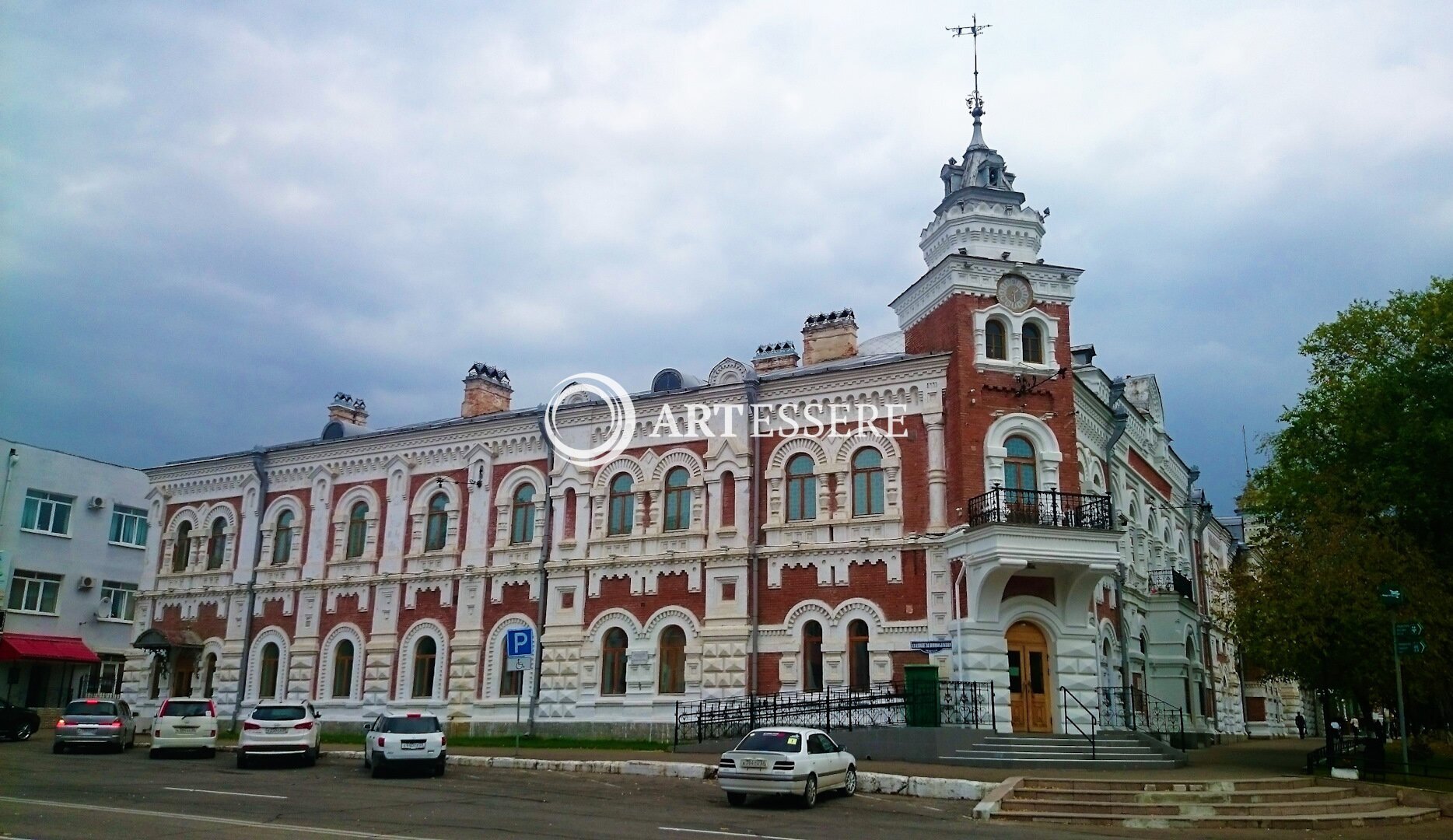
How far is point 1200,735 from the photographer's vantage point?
114 ft

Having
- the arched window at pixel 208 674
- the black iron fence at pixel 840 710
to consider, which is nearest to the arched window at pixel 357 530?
the arched window at pixel 208 674

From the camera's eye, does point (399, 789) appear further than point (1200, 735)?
No

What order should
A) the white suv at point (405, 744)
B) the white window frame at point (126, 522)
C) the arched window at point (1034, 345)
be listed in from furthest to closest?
1. the white window frame at point (126, 522)
2. the arched window at point (1034, 345)
3. the white suv at point (405, 744)

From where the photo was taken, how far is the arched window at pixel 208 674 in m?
38.0

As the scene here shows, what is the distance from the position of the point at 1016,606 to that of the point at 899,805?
30.5 ft

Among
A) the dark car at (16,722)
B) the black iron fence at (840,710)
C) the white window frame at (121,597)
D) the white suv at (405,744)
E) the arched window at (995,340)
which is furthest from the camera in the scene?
the white window frame at (121,597)

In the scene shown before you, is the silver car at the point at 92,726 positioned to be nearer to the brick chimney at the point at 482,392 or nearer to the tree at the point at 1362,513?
the brick chimney at the point at 482,392

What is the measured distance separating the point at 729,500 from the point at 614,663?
5.67m

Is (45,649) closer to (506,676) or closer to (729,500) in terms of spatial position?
(506,676)

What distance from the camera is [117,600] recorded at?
158 feet

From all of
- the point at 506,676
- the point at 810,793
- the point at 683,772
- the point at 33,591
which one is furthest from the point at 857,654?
the point at 33,591

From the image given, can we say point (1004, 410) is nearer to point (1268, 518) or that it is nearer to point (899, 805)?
point (1268, 518)

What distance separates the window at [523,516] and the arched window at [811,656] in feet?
31.3

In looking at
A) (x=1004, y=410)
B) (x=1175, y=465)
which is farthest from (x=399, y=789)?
(x=1175, y=465)
